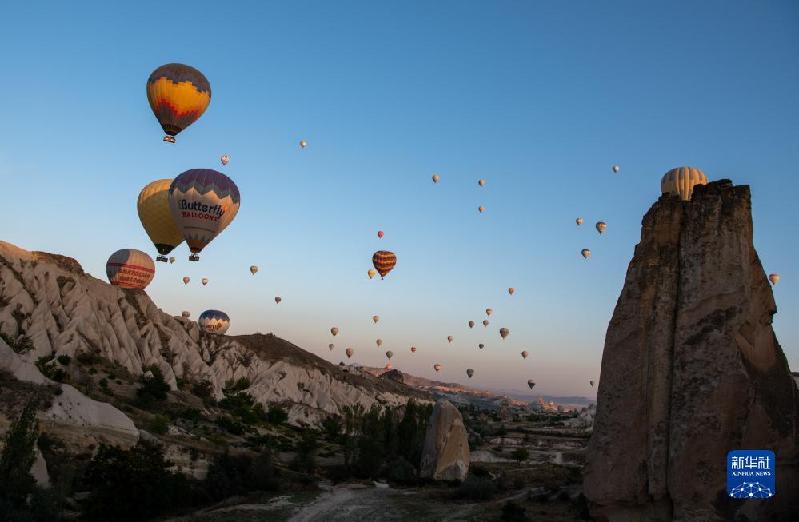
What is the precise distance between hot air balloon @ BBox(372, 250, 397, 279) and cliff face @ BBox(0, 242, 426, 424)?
1648 cm

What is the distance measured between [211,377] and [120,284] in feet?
45.2

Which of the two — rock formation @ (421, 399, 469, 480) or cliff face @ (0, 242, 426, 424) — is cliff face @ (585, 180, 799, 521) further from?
cliff face @ (0, 242, 426, 424)

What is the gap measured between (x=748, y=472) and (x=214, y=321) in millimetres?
77601

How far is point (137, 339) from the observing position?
66688mm

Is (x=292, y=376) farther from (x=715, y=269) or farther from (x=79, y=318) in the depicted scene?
(x=715, y=269)

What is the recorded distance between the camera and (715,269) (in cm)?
1405

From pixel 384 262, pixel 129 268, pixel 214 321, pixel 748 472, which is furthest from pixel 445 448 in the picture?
pixel 214 321

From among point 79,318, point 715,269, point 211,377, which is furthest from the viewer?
point 211,377

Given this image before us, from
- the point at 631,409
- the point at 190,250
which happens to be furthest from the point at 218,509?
the point at 190,250

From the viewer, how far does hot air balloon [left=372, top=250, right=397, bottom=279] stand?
217ft

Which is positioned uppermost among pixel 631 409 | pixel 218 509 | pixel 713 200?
pixel 713 200

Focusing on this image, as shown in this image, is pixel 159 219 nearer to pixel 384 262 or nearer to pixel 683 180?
pixel 384 262

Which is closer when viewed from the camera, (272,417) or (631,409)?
(631,409)

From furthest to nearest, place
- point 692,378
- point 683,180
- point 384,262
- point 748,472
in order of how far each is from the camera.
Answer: point 384,262 → point 683,180 → point 692,378 → point 748,472
